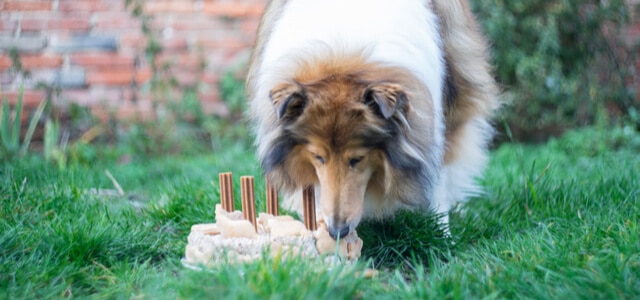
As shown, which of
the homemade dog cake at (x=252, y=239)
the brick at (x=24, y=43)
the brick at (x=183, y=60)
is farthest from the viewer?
the brick at (x=183, y=60)

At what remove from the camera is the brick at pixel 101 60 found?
6191 mm

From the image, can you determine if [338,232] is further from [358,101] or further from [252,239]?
[358,101]

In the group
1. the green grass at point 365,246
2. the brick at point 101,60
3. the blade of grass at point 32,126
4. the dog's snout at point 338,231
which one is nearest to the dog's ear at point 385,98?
the dog's snout at point 338,231

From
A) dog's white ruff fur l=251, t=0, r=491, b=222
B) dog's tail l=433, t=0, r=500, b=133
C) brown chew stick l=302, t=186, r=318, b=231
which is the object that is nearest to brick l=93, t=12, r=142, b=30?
dog's white ruff fur l=251, t=0, r=491, b=222

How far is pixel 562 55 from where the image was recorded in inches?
243

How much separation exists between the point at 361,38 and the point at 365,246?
3.28 ft

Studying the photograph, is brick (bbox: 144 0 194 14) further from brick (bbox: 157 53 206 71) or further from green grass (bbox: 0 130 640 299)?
green grass (bbox: 0 130 640 299)

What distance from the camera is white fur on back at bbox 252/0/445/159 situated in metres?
2.90

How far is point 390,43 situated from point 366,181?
26.0 inches

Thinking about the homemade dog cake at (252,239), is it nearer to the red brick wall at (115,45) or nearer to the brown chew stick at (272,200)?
the brown chew stick at (272,200)

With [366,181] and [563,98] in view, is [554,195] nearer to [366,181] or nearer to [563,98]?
[366,181]

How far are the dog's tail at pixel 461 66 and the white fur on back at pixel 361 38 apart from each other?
185 millimetres

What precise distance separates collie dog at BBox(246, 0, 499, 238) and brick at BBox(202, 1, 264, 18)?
293cm

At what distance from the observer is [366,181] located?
2818 mm
